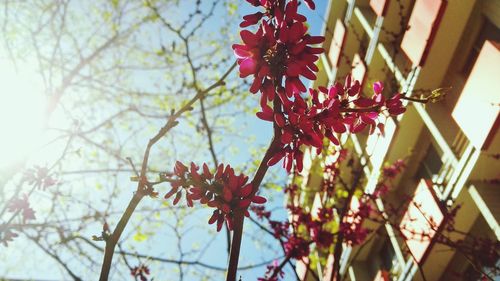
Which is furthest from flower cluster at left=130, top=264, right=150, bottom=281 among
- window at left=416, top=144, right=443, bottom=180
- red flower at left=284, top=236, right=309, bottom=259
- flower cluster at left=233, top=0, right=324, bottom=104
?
window at left=416, top=144, right=443, bottom=180

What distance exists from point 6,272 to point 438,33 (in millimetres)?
13379

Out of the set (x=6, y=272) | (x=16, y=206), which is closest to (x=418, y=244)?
(x=16, y=206)

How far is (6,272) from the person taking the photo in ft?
36.3

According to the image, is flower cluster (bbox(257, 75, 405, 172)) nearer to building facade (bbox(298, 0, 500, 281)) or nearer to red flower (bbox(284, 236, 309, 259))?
building facade (bbox(298, 0, 500, 281))

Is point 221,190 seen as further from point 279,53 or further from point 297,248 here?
point 297,248

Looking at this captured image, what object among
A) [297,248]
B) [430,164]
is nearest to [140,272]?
[297,248]

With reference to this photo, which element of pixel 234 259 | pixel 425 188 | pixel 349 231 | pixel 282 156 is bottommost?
pixel 234 259

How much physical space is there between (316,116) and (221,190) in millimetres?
658

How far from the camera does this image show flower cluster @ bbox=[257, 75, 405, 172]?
73.8 inches

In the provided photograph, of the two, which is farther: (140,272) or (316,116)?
(140,272)

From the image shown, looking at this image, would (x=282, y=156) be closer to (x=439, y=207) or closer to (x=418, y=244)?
(x=439, y=207)

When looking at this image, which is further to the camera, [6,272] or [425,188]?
[6,272]

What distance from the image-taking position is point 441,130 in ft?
21.6

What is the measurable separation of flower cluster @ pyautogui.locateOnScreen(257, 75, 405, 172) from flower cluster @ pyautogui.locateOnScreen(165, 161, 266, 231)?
0.21 metres
